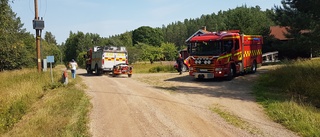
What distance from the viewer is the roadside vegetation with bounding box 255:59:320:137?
8137mm

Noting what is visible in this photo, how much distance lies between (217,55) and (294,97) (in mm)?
6558

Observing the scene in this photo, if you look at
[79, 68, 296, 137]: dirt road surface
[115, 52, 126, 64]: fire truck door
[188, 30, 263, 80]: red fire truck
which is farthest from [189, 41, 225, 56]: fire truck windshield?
[115, 52, 126, 64]: fire truck door

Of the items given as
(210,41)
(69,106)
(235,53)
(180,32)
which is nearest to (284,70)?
(235,53)

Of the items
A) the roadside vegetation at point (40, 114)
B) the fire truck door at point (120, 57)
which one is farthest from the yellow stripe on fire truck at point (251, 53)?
the roadside vegetation at point (40, 114)

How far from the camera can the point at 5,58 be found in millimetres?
49844

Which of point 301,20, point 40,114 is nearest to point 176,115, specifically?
point 40,114

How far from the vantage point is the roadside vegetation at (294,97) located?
8.14 metres

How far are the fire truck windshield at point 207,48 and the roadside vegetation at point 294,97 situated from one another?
3.04 meters

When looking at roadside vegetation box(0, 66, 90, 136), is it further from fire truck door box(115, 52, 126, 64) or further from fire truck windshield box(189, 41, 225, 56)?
fire truck door box(115, 52, 126, 64)

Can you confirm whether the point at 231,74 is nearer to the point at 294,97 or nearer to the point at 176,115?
the point at 294,97

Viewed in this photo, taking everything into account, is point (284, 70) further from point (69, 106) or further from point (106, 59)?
point (106, 59)

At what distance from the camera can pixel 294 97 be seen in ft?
39.3

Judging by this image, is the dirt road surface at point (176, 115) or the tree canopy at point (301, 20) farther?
the tree canopy at point (301, 20)

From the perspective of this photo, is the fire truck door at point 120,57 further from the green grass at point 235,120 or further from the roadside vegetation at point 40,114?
the green grass at point 235,120
